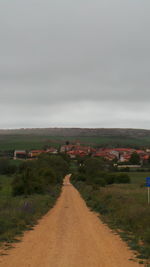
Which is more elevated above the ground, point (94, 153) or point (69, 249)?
point (69, 249)

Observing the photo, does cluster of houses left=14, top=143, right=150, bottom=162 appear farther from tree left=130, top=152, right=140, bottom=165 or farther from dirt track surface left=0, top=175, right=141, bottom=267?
dirt track surface left=0, top=175, right=141, bottom=267

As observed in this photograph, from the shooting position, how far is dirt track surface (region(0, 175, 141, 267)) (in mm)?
10484

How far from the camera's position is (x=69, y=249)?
12570mm

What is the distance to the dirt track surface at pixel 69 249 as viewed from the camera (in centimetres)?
1048

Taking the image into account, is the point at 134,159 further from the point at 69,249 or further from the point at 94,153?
the point at 69,249

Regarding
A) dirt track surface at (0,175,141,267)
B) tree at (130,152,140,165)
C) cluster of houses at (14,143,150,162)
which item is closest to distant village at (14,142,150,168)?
cluster of houses at (14,143,150,162)

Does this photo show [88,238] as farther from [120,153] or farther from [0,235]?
[120,153]

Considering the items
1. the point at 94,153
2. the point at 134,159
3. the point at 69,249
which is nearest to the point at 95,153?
the point at 94,153

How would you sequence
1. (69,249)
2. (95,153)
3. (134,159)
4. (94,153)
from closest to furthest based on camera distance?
(69,249), (134,159), (95,153), (94,153)

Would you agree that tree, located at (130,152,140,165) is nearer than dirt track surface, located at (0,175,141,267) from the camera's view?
No

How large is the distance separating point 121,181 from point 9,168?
51.8 meters

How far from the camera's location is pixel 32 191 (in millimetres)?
42156

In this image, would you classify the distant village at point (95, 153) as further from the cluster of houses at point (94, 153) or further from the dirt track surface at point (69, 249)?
the dirt track surface at point (69, 249)

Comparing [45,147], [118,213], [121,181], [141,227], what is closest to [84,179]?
[121,181]
